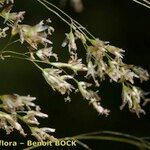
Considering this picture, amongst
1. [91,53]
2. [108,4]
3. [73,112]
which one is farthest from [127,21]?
[91,53]

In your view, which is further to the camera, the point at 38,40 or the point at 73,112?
the point at 73,112

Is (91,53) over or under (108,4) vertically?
under

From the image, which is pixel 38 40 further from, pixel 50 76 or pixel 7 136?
pixel 7 136

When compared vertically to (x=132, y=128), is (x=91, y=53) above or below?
below

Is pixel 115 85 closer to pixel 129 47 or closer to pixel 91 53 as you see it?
pixel 129 47

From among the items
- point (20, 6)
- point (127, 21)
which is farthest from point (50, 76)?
point (127, 21)

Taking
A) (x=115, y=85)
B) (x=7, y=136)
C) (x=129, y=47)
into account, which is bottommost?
(x=7, y=136)

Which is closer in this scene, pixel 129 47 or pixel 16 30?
pixel 16 30

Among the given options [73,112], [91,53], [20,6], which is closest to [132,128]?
[73,112]

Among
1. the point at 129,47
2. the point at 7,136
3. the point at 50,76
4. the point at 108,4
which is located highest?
the point at 108,4
